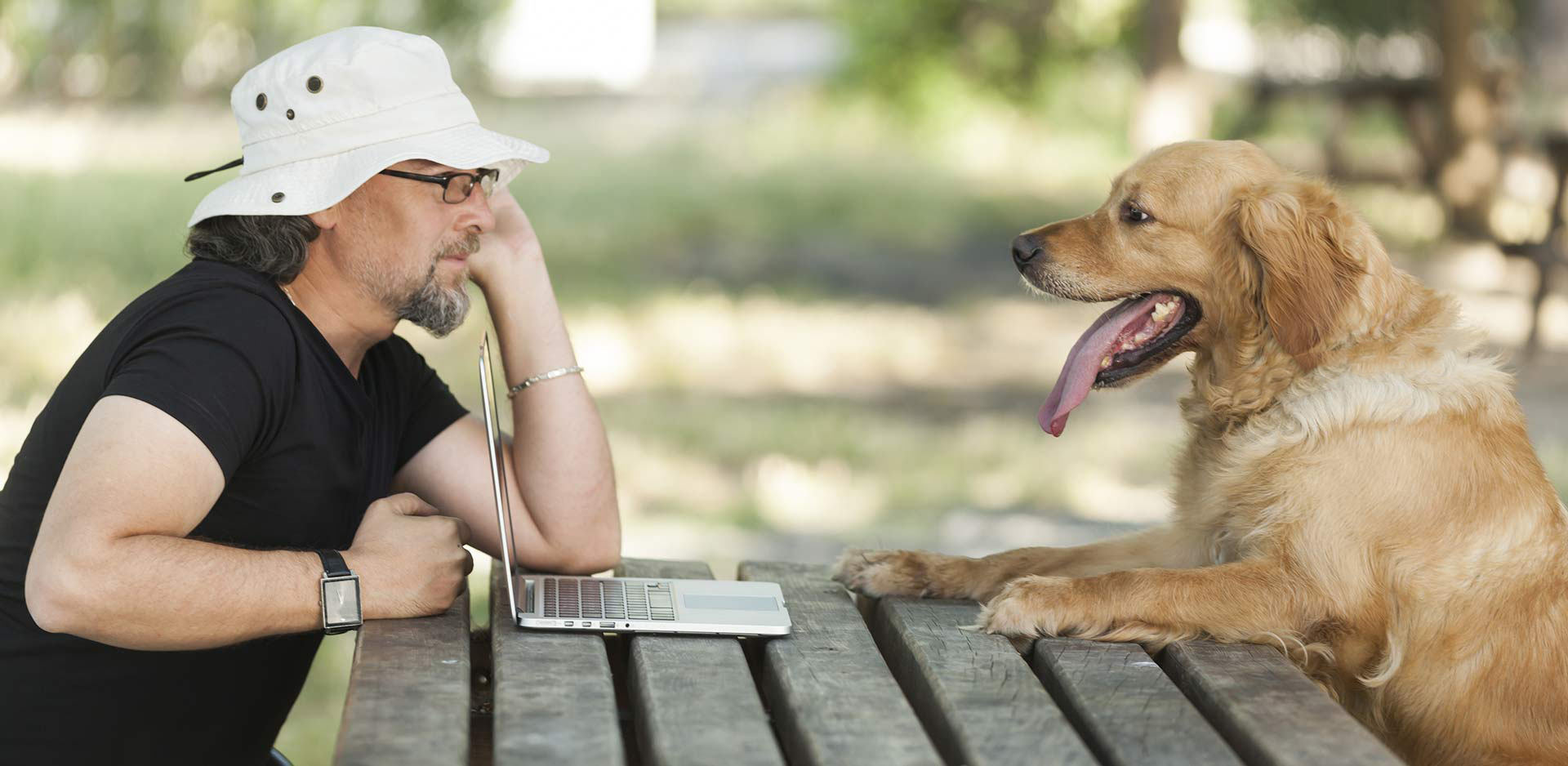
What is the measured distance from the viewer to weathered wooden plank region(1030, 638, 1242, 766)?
193 centimetres

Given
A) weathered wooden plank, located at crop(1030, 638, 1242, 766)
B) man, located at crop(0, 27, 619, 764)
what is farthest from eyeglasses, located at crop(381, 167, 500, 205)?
weathered wooden plank, located at crop(1030, 638, 1242, 766)

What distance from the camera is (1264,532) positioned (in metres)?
2.60

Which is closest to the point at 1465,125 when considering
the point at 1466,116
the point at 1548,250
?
the point at 1466,116

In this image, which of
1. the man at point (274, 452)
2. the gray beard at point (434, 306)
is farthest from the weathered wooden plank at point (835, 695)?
the gray beard at point (434, 306)

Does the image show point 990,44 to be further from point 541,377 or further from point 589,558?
point 589,558

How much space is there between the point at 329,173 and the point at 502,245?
1.67 feet

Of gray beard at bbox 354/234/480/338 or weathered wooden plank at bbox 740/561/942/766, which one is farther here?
gray beard at bbox 354/234/480/338

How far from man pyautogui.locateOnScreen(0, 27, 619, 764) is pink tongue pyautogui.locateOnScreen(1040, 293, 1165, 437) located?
893 millimetres

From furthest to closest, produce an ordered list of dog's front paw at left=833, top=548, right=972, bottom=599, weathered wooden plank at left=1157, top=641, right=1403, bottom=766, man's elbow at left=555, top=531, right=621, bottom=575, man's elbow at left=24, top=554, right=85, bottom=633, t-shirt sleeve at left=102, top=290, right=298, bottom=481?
man's elbow at left=555, top=531, right=621, bottom=575 < dog's front paw at left=833, top=548, right=972, bottom=599 < t-shirt sleeve at left=102, top=290, right=298, bottom=481 < man's elbow at left=24, top=554, right=85, bottom=633 < weathered wooden plank at left=1157, top=641, right=1403, bottom=766

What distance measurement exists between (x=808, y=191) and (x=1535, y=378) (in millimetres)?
7296

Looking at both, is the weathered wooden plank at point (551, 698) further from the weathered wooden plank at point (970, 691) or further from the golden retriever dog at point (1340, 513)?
the golden retriever dog at point (1340, 513)

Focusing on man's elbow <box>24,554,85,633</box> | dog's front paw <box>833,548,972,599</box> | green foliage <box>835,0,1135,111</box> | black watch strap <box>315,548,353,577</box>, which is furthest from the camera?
green foliage <box>835,0,1135,111</box>

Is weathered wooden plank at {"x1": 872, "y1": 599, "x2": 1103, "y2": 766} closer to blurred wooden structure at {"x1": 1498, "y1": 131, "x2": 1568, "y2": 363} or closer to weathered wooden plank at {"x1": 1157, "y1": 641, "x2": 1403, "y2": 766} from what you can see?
weathered wooden plank at {"x1": 1157, "y1": 641, "x2": 1403, "y2": 766}

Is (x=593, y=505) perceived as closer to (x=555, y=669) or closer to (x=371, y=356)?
(x=371, y=356)
